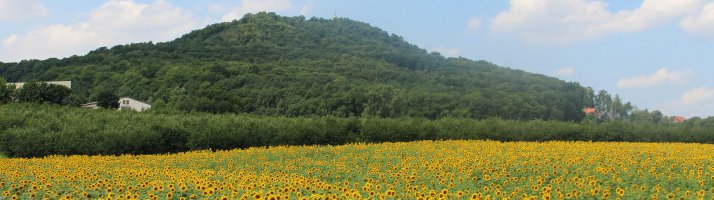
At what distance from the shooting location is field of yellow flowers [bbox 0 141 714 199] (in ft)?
26.9

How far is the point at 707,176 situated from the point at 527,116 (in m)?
36.2

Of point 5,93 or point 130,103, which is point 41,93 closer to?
point 5,93

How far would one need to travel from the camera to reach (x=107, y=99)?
54.4 meters

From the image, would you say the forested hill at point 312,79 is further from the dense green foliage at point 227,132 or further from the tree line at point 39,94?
the dense green foliage at point 227,132

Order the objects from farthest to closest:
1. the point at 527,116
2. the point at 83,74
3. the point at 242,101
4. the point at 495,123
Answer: the point at 83,74 → the point at 242,101 → the point at 527,116 → the point at 495,123

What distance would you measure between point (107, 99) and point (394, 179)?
1905 inches

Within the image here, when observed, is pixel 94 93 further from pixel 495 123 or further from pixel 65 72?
pixel 495 123

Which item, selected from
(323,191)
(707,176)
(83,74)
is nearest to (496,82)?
(83,74)

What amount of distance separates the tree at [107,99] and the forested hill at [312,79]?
148 centimetres

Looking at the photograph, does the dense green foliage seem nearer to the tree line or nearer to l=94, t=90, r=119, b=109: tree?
the tree line

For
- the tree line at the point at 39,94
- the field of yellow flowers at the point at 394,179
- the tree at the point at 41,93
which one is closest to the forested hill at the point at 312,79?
the tree line at the point at 39,94

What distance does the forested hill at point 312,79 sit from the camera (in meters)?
46.5

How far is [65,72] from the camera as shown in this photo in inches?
2499

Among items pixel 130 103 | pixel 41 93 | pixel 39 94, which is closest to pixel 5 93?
pixel 39 94
